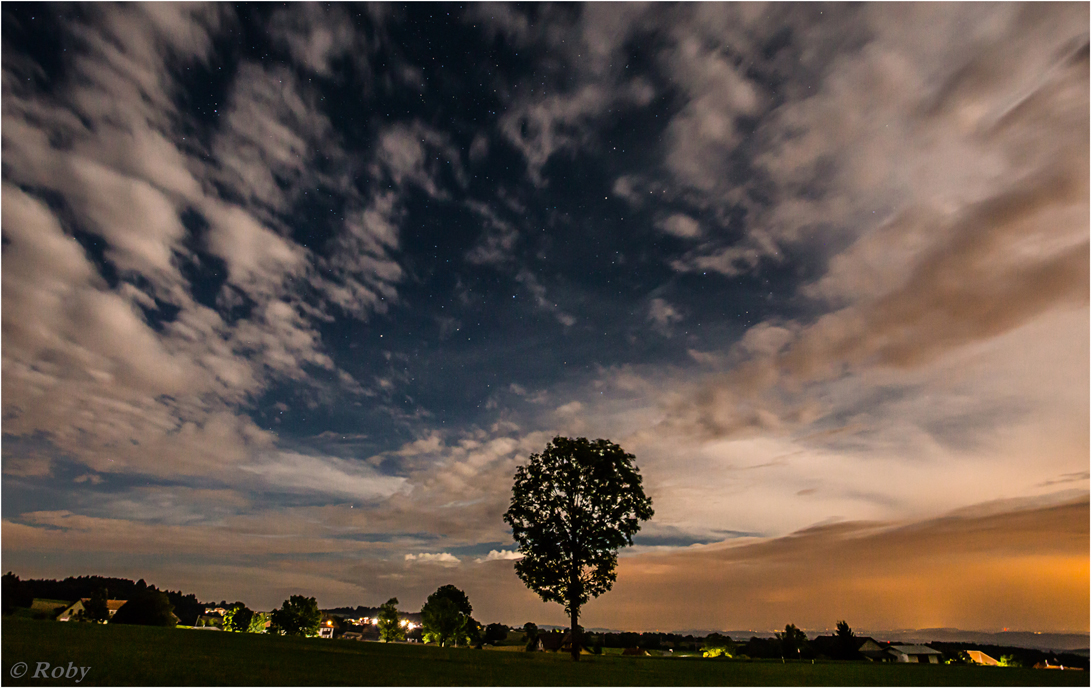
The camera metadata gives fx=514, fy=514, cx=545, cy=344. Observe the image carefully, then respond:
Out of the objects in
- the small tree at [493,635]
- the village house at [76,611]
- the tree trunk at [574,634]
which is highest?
the tree trunk at [574,634]

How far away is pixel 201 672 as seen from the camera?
16062mm

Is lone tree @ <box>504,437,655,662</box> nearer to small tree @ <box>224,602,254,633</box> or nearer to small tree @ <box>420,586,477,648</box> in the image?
small tree @ <box>420,586,477,648</box>

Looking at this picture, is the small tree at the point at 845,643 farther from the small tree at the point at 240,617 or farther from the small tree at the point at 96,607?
the small tree at the point at 240,617

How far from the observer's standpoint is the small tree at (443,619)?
10900 cm

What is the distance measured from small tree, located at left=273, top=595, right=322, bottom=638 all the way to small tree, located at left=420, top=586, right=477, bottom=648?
69901mm

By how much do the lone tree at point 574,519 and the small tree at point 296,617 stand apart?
162 meters

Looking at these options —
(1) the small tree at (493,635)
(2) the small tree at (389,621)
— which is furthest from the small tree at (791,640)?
(2) the small tree at (389,621)

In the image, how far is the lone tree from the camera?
38.1 m

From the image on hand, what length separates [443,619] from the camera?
108938mm

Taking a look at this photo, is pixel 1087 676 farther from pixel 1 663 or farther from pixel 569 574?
pixel 1 663

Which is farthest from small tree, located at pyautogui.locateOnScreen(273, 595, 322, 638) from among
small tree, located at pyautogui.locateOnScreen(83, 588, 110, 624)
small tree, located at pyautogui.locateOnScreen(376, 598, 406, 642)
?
small tree, located at pyautogui.locateOnScreen(83, 588, 110, 624)

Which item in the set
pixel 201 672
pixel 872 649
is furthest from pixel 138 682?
pixel 872 649

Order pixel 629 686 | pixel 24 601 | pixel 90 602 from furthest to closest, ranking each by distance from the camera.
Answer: pixel 90 602 → pixel 24 601 → pixel 629 686

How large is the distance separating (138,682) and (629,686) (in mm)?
16539
